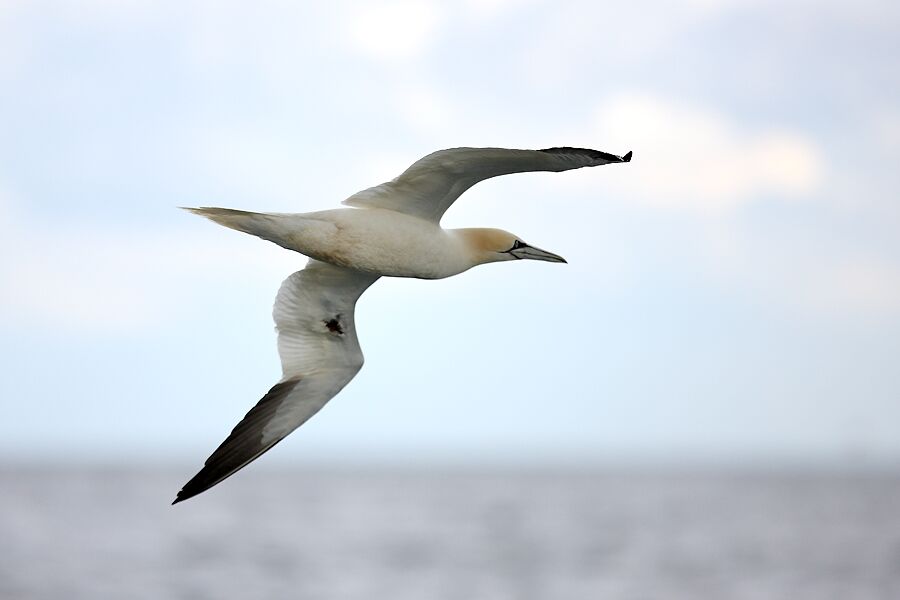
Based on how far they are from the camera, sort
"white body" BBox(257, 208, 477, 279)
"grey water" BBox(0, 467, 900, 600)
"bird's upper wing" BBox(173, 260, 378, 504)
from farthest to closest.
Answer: "grey water" BBox(0, 467, 900, 600), "bird's upper wing" BBox(173, 260, 378, 504), "white body" BBox(257, 208, 477, 279)

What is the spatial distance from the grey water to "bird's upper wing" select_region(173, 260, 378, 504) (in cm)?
1413

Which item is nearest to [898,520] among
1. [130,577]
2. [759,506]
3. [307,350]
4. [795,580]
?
[759,506]

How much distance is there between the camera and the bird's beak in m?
12.8

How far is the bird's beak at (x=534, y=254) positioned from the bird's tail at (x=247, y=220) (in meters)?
2.24

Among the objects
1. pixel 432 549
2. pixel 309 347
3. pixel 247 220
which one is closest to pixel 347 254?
pixel 247 220

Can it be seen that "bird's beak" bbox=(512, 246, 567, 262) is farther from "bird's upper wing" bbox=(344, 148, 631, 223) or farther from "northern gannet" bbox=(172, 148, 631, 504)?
"bird's upper wing" bbox=(344, 148, 631, 223)

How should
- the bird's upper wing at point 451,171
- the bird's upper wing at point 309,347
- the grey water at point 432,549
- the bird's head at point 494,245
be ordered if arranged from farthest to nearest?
1. the grey water at point 432,549
2. the bird's upper wing at point 309,347
3. the bird's head at point 494,245
4. the bird's upper wing at point 451,171

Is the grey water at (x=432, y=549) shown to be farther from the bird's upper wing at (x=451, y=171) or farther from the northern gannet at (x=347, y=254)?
the bird's upper wing at (x=451, y=171)

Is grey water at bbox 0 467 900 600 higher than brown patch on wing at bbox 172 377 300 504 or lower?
higher

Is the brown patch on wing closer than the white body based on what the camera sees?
No

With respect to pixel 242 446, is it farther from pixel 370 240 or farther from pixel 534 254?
pixel 534 254

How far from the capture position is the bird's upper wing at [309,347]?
13.1 meters

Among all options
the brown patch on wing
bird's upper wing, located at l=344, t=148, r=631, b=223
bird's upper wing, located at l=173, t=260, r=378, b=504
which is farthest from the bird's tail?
the brown patch on wing

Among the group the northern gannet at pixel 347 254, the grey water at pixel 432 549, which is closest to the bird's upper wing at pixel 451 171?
the northern gannet at pixel 347 254
